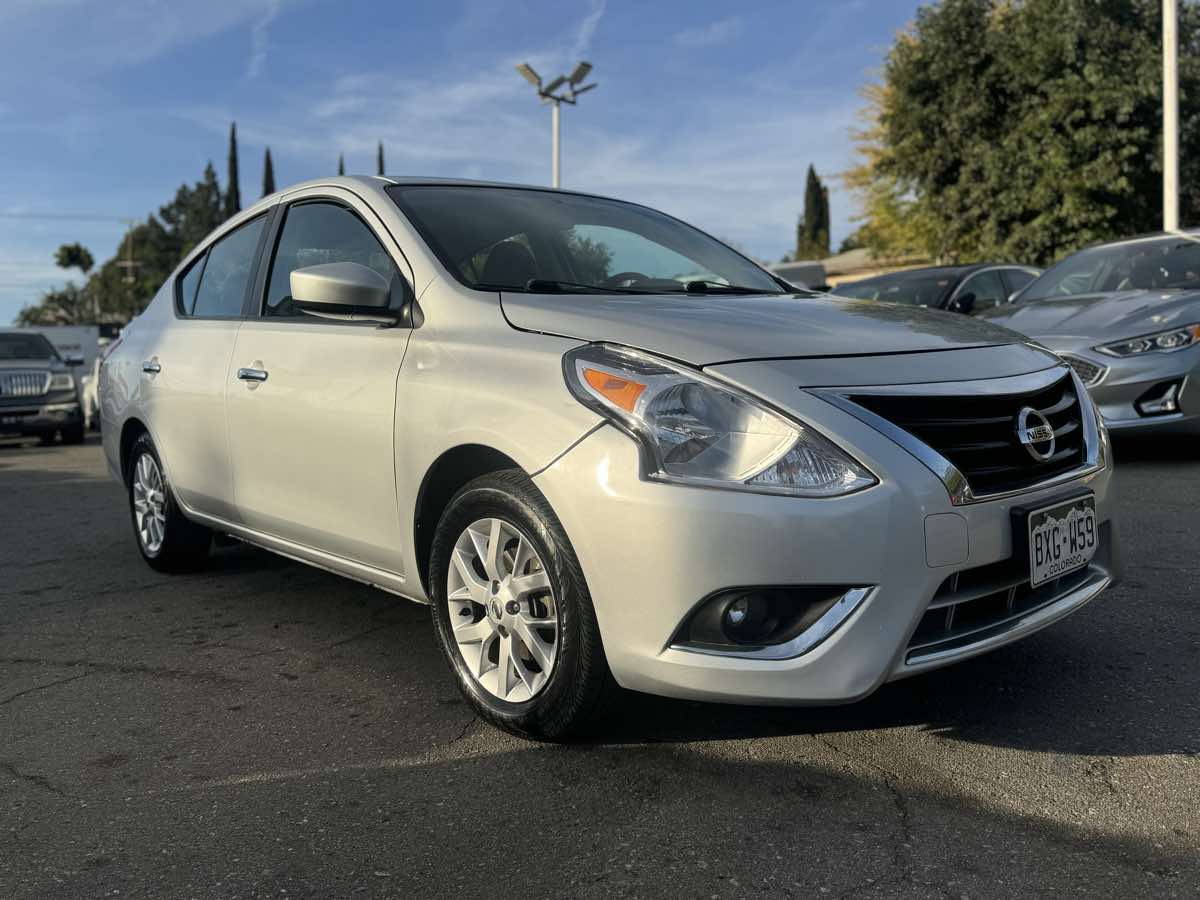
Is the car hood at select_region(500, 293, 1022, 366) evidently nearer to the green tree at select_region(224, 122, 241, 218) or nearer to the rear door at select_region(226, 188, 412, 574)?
the rear door at select_region(226, 188, 412, 574)

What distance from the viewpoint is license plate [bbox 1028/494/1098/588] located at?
2.62 m

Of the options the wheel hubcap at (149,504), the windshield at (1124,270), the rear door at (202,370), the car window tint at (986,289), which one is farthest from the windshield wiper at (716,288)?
the car window tint at (986,289)

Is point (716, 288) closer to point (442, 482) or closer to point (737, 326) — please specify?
point (737, 326)

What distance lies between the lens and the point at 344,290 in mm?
3188

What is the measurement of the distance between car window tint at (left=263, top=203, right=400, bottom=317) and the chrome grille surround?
157cm

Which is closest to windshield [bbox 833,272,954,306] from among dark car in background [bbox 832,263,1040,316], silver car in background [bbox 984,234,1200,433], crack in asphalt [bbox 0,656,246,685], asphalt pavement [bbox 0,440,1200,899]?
dark car in background [bbox 832,263,1040,316]

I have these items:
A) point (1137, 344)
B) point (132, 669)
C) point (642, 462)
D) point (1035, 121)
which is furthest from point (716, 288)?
point (1035, 121)

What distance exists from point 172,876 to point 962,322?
2.50m

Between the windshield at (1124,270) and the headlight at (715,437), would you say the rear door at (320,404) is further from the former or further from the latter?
the windshield at (1124,270)

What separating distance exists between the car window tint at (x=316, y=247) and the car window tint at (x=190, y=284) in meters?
0.83

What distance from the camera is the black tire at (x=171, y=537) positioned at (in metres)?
4.71

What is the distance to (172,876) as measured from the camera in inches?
85.7

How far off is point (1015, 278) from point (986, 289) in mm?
746

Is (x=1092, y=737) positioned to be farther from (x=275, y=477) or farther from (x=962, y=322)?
(x=275, y=477)
